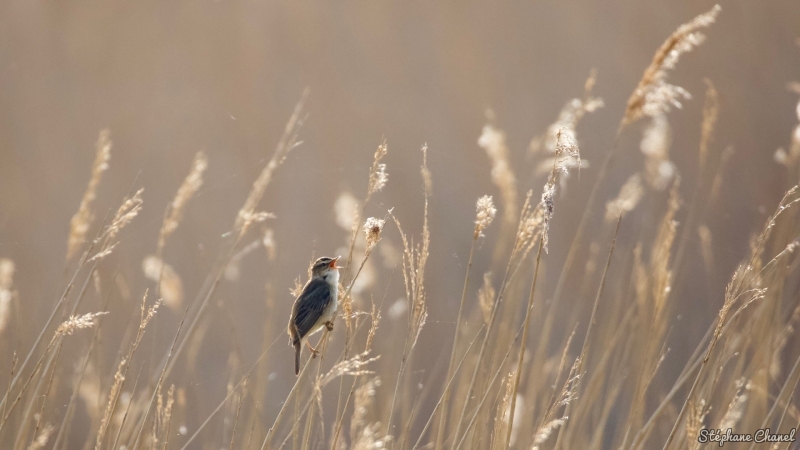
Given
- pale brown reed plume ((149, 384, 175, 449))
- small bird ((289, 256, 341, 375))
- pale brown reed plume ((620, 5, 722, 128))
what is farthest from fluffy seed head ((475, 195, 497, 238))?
small bird ((289, 256, 341, 375))

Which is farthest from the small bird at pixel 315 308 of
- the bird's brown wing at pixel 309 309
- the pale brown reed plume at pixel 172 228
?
the pale brown reed plume at pixel 172 228

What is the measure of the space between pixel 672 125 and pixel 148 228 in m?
5.41

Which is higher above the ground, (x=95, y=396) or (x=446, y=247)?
(x=446, y=247)

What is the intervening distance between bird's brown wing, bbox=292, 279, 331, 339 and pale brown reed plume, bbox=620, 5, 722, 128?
134 cm

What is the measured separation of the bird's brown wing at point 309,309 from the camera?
8.39ft

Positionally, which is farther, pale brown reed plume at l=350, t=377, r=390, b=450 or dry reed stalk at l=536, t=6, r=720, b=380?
dry reed stalk at l=536, t=6, r=720, b=380

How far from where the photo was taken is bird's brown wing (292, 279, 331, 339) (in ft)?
8.39

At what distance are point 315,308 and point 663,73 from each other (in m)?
1.54

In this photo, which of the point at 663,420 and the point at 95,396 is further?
the point at 663,420

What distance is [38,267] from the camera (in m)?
5.99

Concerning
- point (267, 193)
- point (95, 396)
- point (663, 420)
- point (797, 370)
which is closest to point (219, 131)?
A: point (267, 193)

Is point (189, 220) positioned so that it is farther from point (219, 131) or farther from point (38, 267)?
point (38, 267)

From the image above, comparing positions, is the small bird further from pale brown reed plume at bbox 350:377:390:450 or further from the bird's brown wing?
pale brown reed plume at bbox 350:377:390:450

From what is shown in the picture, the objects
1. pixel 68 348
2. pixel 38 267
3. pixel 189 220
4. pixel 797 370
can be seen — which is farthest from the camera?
pixel 189 220
